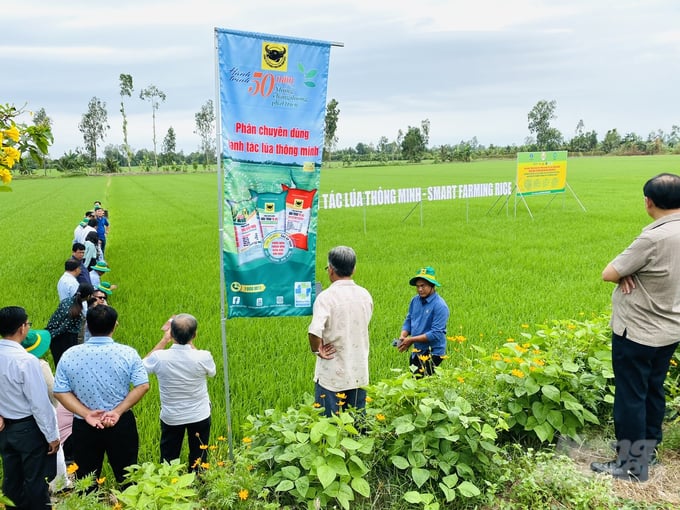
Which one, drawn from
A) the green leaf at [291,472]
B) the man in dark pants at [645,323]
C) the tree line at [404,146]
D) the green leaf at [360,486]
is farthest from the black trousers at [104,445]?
the tree line at [404,146]

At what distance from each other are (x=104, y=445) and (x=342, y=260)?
6.04ft

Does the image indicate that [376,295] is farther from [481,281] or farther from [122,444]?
[122,444]

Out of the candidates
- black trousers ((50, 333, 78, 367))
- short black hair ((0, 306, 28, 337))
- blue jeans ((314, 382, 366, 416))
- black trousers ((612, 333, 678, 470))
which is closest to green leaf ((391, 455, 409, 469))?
blue jeans ((314, 382, 366, 416))

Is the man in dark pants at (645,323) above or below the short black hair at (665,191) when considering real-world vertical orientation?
below

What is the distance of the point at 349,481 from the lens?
2734 mm

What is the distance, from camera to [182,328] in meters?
3.10

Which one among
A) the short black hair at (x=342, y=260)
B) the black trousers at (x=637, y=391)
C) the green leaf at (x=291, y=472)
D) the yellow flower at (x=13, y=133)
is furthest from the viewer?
the short black hair at (x=342, y=260)

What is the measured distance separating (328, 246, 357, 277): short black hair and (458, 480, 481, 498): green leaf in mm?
1378

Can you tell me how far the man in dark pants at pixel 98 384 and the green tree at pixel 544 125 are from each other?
10364 centimetres

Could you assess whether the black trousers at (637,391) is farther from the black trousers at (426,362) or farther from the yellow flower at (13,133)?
the yellow flower at (13,133)

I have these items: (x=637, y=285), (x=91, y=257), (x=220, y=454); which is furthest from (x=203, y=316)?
(x=637, y=285)

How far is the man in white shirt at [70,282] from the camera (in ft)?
17.8

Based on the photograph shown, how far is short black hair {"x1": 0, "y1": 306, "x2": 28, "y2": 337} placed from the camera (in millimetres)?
2939

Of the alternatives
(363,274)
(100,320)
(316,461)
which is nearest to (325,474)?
(316,461)
